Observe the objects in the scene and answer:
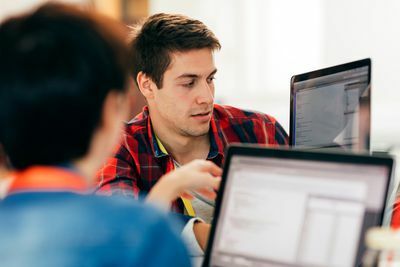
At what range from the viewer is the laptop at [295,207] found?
955 mm

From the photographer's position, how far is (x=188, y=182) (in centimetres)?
122

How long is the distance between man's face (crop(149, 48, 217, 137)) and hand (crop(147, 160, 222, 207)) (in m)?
0.65

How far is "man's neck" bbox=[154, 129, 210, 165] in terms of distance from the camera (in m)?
1.93

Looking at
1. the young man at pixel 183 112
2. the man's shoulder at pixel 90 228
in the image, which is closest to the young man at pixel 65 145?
the man's shoulder at pixel 90 228

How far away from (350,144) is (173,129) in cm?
70

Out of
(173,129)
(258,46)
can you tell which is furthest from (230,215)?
(258,46)

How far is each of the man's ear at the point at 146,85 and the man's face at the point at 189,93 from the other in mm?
74

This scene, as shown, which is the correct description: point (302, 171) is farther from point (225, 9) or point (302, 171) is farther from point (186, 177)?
point (225, 9)

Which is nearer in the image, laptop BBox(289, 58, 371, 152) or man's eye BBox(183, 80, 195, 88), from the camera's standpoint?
laptop BBox(289, 58, 371, 152)

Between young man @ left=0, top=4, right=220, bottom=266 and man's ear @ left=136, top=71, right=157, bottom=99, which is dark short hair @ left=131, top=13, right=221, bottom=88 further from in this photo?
young man @ left=0, top=4, right=220, bottom=266

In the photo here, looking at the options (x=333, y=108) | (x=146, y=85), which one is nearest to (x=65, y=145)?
(x=333, y=108)

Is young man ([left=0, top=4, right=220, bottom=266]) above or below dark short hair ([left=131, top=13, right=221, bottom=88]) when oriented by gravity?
below

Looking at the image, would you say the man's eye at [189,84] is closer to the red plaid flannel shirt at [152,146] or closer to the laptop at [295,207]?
the red plaid flannel shirt at [152,146]

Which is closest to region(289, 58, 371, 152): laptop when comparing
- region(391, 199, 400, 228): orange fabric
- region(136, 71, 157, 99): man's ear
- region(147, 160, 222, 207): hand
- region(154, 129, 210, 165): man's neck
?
region(391, 199, 400, 228): orange fabric
